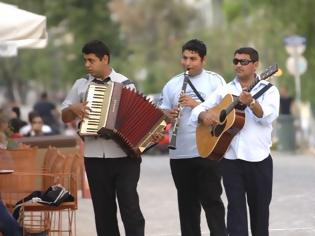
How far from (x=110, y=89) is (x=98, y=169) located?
70cm

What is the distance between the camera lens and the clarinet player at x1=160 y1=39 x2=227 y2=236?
31.1ft

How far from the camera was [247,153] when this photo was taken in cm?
901

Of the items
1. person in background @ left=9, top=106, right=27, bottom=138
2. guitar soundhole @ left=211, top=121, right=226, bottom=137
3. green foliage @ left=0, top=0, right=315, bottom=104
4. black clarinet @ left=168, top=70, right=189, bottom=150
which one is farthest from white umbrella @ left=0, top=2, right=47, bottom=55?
green foliage @ left=0, top=0, right=315, bottom=104

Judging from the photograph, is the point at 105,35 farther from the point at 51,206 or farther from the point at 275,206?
the point at 51,206

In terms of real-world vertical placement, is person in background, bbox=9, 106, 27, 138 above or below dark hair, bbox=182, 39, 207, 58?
below

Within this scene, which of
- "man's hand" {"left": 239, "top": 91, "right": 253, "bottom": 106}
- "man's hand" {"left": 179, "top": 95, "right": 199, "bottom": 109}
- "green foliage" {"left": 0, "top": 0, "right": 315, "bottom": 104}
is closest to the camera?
"man's hand" {"left": 239, "top": 91, "right": 253, "bottom": 106}

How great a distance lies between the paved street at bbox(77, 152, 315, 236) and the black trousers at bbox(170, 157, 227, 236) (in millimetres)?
2094

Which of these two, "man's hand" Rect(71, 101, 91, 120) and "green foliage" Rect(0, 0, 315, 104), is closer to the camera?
"man's hand" Rect(71, 101, 91, 120)

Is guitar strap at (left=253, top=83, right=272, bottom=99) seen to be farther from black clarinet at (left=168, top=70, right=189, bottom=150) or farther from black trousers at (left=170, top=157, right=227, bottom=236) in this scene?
black trousers at (left=170, top=157, right=227, bottom=236)

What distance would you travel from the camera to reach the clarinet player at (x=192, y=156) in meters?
9.49

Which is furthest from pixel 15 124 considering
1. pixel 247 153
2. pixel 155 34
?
pixel 155 34

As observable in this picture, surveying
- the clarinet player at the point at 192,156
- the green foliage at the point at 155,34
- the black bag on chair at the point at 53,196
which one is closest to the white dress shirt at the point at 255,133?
the clarinet player at the point at 192,156

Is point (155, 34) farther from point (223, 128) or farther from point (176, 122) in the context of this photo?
point (223, 128)

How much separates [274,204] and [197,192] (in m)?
5.26
